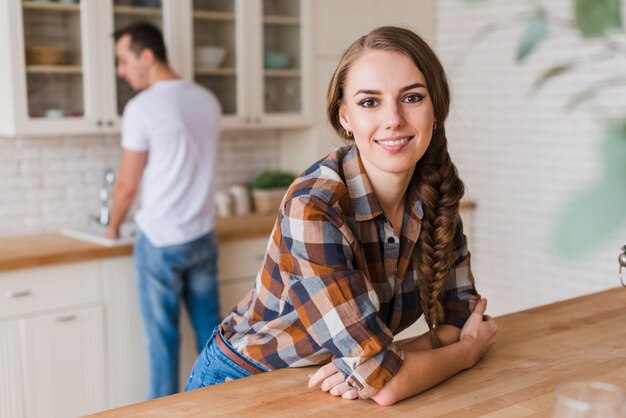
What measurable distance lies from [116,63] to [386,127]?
97.9 inches

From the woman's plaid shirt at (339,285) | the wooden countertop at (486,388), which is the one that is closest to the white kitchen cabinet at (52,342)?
the woman's plaid shirt at (339,285)

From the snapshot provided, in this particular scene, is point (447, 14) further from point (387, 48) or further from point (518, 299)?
point (387, 48)

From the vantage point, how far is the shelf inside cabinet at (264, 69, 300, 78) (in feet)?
14.4

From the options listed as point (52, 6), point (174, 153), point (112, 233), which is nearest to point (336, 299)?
point (174, 153)

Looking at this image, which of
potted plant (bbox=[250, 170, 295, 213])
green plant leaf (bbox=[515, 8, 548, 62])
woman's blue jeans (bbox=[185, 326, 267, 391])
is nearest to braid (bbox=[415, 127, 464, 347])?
woman's blue jeans (bbox=[185, 326, 267, 391])

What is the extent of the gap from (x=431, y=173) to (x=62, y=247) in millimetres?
2256

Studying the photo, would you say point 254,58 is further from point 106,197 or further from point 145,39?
point 106,197

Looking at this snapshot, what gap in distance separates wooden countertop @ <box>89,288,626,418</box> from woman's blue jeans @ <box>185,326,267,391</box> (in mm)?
138

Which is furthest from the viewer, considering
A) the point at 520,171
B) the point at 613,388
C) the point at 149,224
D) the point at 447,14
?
the point at 447,14

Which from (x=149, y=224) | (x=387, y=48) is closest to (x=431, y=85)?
(x=387, y=48)

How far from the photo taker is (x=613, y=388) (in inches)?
40.7

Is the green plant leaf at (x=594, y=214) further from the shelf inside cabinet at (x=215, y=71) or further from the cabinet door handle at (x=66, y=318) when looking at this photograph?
the shelf inside cabinet at (x=215, y=71)

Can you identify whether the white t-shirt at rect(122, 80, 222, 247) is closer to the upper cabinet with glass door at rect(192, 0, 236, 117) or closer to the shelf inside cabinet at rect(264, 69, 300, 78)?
Result: the upper cabinet with glass door at rect(192, 0, 236, 117)

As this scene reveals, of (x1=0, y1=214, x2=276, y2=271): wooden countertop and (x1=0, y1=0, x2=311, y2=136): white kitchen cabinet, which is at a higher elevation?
(x1=0, y1=0, x2=311, y2=136): white kitchen cabinet
